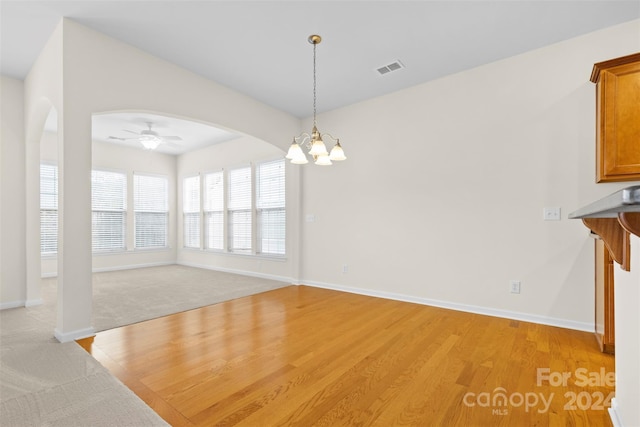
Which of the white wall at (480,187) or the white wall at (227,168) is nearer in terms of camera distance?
the white wall at (480,187)

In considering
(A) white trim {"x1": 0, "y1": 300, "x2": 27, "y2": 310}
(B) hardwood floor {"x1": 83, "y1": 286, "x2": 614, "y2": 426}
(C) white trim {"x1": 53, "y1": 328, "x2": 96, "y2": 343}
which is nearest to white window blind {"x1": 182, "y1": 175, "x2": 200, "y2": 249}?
(A) white trim {"x1": 0, "y1": 300, "x2": 27, "y2": 310}

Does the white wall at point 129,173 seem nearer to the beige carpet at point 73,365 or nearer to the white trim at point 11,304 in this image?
the beige carpet at point 73,365

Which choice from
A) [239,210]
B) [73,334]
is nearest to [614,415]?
[73,334]

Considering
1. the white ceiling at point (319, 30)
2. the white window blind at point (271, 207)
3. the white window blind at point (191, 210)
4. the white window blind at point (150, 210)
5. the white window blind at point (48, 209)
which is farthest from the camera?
the white window blind at point (191, 210)

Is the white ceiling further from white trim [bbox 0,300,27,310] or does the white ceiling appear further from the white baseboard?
the white baseboard

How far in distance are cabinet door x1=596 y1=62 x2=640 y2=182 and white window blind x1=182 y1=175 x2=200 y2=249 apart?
25.0 feet

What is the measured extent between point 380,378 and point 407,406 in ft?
1.08

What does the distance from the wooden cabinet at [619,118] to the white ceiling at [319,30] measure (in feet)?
1.90

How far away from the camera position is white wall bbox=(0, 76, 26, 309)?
3.73 meters

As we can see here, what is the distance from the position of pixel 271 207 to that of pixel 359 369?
4151mm

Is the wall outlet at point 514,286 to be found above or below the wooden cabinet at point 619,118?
below

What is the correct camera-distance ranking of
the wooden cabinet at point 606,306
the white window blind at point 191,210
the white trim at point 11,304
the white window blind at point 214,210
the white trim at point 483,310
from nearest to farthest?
the wooden cabinet at point 606,306 < the white trim at point 483,310 < the white trim at point 11,304 < the white window blind at point 214,210 < the white window blind at point 191,210

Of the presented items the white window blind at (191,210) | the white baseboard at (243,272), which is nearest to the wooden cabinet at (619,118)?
the white baseboard at (243,272)

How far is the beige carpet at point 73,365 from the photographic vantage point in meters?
1.68
